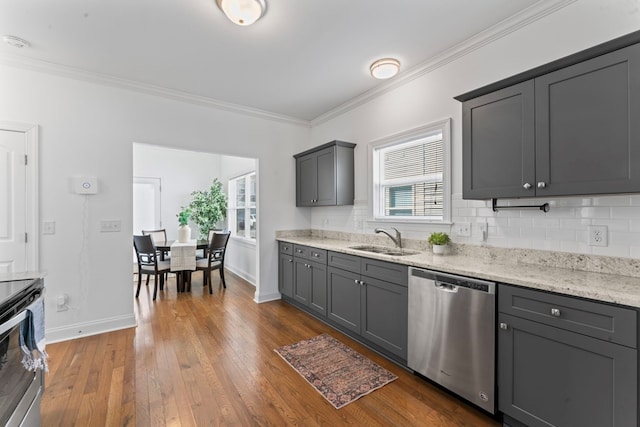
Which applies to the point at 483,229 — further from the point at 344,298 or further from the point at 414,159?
the point at 344,298

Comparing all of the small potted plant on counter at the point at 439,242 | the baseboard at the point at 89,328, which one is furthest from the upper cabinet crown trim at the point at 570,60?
the baseboard at the point at 89,328

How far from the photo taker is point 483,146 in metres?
2.12

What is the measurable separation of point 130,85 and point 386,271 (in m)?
3.44

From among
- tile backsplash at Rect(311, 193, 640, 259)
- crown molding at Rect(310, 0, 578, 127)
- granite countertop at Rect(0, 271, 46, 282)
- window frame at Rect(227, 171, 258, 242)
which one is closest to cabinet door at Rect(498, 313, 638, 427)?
tile backsplash at Rect(311, 193, 640, 259)

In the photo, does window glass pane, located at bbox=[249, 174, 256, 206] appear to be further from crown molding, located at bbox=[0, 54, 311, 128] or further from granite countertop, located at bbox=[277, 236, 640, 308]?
granite countertop, located at bbox=[277, 236, 640, 308]

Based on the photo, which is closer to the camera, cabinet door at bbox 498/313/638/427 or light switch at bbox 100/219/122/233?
cabinet door at bbox 498/313/638/427

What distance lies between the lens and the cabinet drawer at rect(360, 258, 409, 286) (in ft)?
7.78

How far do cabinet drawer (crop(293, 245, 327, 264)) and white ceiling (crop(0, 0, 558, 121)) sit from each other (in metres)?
1.96

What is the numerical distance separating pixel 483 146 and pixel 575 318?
1.22 meters

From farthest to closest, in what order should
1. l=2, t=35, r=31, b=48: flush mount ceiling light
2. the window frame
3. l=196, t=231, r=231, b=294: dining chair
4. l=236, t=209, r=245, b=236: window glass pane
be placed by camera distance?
l=236, t=209, r=245, b=236: window glass pane, the window frame, l=196, t=231, r=231, b=294: dining chair, l=2, t=35, r=31, b=48: flush mount ceiling light

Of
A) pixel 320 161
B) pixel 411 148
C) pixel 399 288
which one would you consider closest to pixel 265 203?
pixel 320 161

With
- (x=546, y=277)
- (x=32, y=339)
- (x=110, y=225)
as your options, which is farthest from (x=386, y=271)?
(x=110, y=225)

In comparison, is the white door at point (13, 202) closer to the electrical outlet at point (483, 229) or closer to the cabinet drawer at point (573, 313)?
the cabinet drawer at point (573, 313)

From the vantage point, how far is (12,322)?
4.07ft
